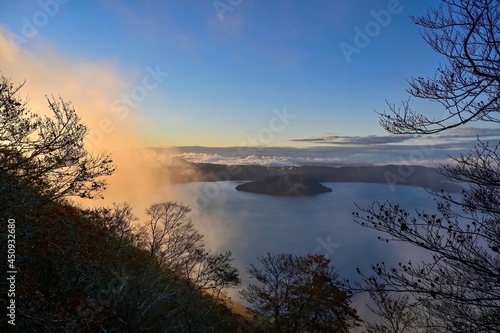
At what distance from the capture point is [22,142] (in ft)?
24.3

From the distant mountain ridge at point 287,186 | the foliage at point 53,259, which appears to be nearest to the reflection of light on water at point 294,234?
the distant mountain ridge at point 287,186

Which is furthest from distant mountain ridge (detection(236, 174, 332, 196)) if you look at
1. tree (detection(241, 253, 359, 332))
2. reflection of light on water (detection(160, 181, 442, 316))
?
tree (detection(241, 253, 359, 332))

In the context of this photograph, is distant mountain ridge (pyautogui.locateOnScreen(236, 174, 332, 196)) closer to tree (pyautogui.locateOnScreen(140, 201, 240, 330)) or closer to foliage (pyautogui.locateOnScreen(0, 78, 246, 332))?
tree (pyautogui.locateOnScreen(140, 201, 240, 330))

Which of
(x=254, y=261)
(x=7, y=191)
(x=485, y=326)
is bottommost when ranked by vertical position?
(x=254, y=261)

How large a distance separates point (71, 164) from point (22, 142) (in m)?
1.45

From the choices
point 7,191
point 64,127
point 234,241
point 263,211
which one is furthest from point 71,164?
point 263,211

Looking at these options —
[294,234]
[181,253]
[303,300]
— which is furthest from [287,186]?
[303,300]

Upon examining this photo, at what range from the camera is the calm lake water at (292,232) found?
56.0 m

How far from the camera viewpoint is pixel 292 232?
2783 inches

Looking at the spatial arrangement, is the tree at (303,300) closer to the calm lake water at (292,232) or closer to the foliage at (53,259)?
the foliage at (53,259)

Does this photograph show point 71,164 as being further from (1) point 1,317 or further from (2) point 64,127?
(1) point 1,317

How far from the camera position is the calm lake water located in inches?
2205

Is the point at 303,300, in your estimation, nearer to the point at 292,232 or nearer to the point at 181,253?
the point at 181,253

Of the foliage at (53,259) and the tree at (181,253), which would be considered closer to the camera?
the foliage at (53,259)
